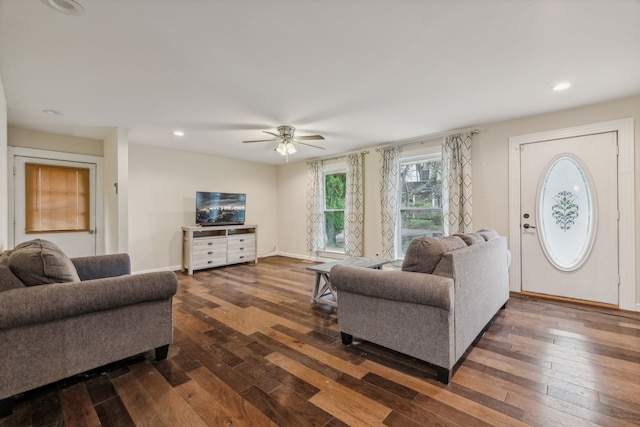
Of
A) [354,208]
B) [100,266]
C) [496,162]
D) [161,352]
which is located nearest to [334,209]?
[354,208]

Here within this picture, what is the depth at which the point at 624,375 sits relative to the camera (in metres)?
1.81

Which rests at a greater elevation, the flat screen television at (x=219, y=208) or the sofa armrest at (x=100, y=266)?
the flat screen television at (x=219, y=208)

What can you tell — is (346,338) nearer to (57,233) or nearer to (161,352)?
(161,352)

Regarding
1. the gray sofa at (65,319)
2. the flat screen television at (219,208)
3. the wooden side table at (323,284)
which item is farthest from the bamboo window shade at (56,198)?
the wooden side table at (323,284)

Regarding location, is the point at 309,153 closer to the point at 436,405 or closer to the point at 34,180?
the point at 34,180

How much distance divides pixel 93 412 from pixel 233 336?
1044mm

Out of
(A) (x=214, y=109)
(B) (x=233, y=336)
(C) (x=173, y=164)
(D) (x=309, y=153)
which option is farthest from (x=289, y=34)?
(C) (x=173, y=164)

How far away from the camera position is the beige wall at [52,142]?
378cm

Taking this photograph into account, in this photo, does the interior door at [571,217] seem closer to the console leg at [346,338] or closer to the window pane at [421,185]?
the window pane at [421,185]

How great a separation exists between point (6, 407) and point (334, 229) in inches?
196

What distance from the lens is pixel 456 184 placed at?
396cm

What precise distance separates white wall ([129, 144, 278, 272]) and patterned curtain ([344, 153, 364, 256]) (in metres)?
2.57

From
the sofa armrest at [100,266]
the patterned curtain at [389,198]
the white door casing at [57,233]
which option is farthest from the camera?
the patterned curtain at [389,198]

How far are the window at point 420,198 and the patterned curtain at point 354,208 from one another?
2.44 feet
